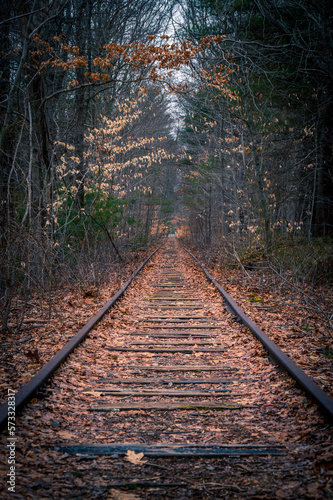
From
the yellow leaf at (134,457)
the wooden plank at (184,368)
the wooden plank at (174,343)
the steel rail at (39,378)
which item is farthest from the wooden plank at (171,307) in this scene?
the yellow leaf at (134,457)

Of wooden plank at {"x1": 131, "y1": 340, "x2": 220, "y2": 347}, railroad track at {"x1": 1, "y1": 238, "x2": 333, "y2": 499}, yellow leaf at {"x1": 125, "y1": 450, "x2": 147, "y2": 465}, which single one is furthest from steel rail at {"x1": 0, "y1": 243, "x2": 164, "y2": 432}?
yellow leaf at {"x1": 125, "y1": 450, "x2": 147, "y2": 465}

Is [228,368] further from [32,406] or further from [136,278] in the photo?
[136,278]

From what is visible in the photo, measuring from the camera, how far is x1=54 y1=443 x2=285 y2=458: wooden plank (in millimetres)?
2783

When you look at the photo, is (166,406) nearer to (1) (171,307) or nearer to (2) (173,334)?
(2) (173,334)

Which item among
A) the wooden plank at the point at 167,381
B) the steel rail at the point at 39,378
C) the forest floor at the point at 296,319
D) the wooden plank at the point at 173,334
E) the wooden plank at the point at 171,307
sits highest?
the forest floor at the point at 296,319

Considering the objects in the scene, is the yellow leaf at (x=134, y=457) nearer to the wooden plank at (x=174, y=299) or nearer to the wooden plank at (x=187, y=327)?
the wooden plank at (x=187, y=327)

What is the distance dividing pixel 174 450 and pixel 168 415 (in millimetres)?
738

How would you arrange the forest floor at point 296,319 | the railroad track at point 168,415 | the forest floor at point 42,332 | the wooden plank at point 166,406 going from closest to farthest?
the railroad track at point 168,415 → the wooden plank at point 166,406 → the forest floor at point 42,332 → the forest floor at point 296,319

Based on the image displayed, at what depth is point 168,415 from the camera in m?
3.57

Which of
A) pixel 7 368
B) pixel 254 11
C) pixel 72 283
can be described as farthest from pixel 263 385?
pixel 254 11

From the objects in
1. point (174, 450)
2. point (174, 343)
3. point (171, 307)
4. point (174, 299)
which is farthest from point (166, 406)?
point (174, 299)

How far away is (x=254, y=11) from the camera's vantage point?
34.3ft

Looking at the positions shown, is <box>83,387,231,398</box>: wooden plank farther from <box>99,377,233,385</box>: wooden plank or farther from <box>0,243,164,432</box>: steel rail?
<box>0,243,164,432</box>: steel rail

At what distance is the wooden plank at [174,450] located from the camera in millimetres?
2783
